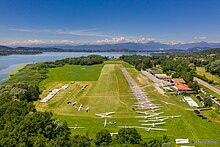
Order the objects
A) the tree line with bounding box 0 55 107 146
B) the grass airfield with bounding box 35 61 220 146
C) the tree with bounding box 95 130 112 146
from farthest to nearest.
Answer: the grass airfield with bounding box 35 61 220 146 → the tree with bounding box 95 130 112 146 → the tree line with bounding box 0 55 107 146

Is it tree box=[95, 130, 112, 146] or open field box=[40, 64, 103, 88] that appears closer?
tree box=[95, 130, 112, 146]

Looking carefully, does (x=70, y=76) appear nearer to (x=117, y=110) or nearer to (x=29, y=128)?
(x=117, y=110)

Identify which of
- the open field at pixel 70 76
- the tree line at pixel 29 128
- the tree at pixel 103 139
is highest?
the tree line at pixel 29 128

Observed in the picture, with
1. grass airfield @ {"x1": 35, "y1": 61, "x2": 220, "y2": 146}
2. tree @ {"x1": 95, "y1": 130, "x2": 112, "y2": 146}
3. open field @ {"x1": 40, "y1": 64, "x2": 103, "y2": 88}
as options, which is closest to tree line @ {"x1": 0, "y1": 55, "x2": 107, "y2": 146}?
tree @ {"x1": 95, "y1": 130, "x2": 112, "y2": 146}

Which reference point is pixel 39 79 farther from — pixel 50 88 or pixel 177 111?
pixel 177 111

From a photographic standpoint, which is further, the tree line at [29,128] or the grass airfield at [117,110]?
the grass airfield at [117,110]

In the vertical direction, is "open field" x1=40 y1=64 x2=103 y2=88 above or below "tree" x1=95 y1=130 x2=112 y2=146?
below

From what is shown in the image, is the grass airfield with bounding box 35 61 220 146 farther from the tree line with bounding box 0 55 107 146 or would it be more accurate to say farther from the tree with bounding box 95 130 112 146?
the tree with bounding box 95 130 112 146

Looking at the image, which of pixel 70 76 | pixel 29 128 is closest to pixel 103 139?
pixel 29 128

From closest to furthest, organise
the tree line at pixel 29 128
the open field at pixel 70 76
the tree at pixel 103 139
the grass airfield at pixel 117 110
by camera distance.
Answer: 1. the tree line at pixel 29 128
2. the tree at pixel 103 139
3. the grass airfield at pixel 117 110
4. the open field at pixel 70 76

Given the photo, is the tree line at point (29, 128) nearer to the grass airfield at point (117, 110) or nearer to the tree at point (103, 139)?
the tree at point (103, 139)

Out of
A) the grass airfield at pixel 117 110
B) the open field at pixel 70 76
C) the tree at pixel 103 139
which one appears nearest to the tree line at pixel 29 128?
the tree at pixel 103 139
